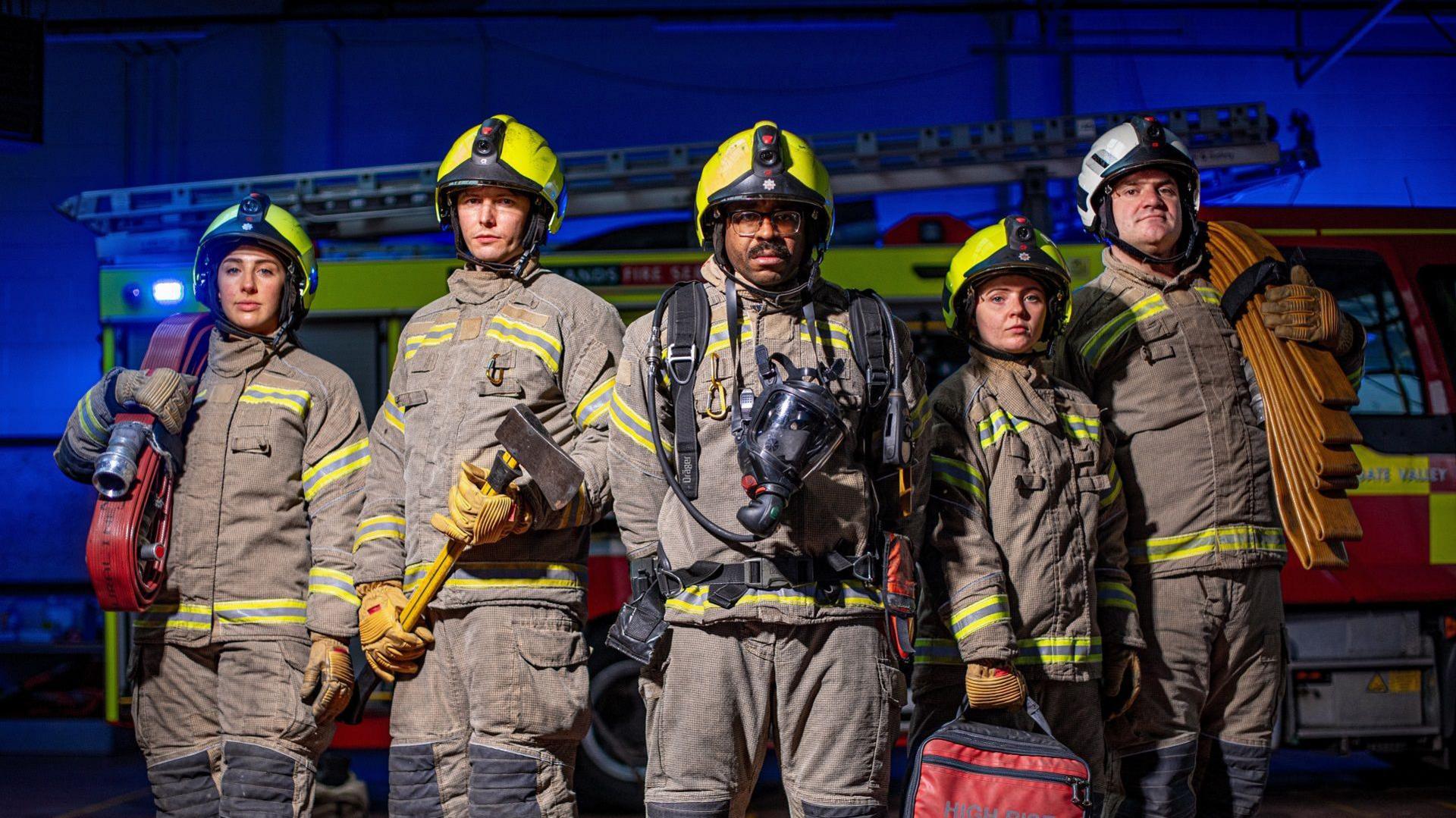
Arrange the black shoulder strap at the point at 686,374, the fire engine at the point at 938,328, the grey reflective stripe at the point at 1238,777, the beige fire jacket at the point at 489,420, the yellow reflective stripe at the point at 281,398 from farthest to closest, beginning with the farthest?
1. the fire engine at the point at 938,328
2. the yellow reflective stripe at the point at 281,398
3. the grey reflective stripe at the point at 1238,777
4. the beige fire jacket at the point at 489,420
5. the black shoulder strap at the point at 686,374

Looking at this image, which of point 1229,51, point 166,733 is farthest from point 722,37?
point 166,733

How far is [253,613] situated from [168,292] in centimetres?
276

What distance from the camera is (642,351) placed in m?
2.95

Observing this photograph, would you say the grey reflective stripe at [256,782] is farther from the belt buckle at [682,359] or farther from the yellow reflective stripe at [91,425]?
the belt buckle at [682,359]

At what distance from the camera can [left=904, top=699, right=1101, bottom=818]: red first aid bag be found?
289cm

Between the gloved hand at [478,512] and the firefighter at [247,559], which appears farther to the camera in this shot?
the firefighter at [247,559]

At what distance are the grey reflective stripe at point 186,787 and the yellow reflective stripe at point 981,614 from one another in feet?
6.86

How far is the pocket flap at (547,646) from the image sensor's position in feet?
10.0

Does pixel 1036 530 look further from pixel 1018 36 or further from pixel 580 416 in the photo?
pixel 1018 36

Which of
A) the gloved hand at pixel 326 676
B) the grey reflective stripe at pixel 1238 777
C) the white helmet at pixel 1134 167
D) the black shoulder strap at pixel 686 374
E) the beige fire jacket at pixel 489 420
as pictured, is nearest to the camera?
the black shoulder strap at pixel 686 374

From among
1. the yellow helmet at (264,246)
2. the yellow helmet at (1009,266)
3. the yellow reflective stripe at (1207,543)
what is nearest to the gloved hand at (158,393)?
the yellow helmet at (264,246)

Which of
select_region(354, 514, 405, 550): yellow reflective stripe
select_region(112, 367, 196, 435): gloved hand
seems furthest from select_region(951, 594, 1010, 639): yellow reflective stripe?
select_region(112, 367, 196, 435): gloved hand

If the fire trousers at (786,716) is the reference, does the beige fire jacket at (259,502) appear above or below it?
above

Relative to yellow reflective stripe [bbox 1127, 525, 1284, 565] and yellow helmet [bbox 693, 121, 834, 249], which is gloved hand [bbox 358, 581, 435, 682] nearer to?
yellow helmet [bbox 693, 121, 834, 249]
